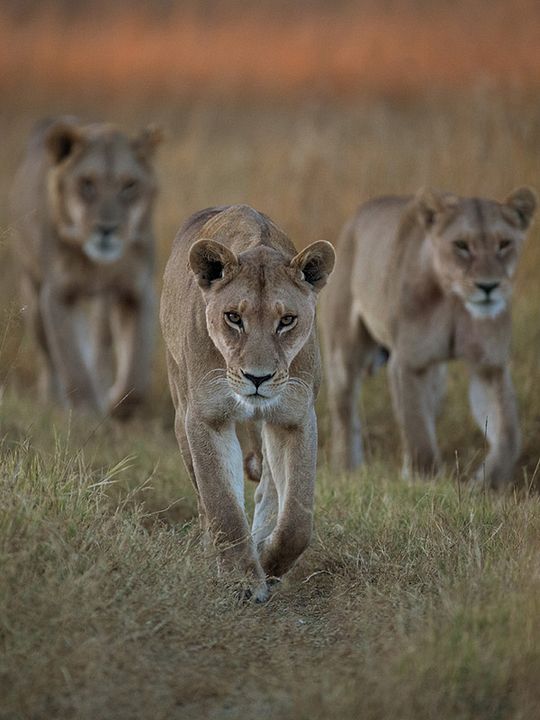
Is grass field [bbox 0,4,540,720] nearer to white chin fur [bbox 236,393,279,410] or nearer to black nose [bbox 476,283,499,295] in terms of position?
white chin fur [bbox 236,393,279,410]

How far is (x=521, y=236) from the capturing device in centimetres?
763

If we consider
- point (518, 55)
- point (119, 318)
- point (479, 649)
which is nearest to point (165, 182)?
point (518, 55)

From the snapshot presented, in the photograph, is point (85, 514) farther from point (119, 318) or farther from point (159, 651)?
point (119, 318)

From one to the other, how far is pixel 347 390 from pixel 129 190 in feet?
7.80

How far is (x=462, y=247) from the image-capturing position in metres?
7.64

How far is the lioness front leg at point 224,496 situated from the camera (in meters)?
4.89

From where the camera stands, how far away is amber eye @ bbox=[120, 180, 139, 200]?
394 inches

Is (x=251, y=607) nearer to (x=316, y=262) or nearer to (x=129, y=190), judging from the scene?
(x=316, y=262)

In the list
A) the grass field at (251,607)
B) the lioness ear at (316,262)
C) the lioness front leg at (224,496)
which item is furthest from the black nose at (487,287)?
the lioness front leg at (224,496)

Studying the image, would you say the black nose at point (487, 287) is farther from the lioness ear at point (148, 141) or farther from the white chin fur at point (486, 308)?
the lioness ear at point (148, 141)

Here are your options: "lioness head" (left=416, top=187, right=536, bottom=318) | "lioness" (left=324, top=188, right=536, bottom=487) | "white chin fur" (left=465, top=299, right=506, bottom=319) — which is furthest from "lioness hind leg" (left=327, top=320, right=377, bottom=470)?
"white chin fur" (left=465, top=299, right=506, bottom=319)

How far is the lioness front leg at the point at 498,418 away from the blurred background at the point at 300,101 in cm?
70

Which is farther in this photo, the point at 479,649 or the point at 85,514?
the point at 85,514

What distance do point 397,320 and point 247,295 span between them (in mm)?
3224
